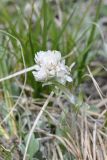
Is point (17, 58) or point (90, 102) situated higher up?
point (17, 58)

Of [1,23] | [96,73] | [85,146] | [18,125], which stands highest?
[1,23]

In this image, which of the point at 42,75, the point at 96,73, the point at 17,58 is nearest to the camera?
Answer: the point at 42,75

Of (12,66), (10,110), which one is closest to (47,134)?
(10,110)

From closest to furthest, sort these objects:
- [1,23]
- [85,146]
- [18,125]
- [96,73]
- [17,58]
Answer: [85,146] → [18,125] → [17,58] → [96,73] → [1,23]

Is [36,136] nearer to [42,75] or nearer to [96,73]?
[42,75]

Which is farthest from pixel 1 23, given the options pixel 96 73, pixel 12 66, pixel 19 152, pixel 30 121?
pixel 19 152

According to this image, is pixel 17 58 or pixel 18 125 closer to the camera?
pixel 18 125
